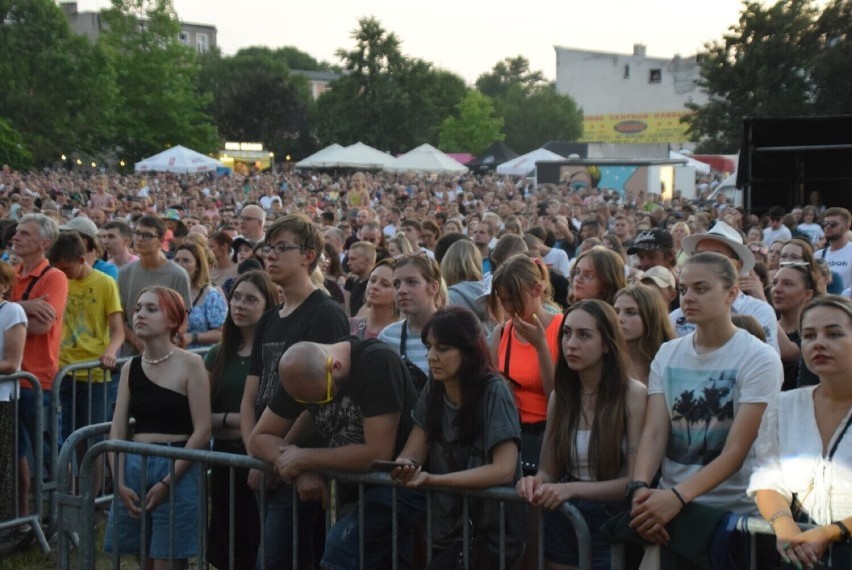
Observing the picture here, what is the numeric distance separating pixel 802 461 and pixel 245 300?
10.0 ft

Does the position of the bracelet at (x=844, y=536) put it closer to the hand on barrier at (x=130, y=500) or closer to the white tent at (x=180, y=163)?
the hand on barrier at (x=130, y=500)

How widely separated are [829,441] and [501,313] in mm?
2519

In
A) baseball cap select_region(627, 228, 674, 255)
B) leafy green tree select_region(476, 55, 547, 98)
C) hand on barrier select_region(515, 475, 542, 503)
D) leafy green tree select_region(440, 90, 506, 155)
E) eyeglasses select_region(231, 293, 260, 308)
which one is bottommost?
hand on barrier select_region(515, 475, 542, 503)

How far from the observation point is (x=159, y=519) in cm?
502

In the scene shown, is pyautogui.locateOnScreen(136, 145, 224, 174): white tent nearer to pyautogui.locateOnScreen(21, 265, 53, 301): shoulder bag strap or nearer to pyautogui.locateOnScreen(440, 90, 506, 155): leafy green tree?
pyautogui.locateOnScreen(21, 265, 53, 301): shoulder bag strap

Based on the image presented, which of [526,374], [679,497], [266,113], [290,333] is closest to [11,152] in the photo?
[266,113]

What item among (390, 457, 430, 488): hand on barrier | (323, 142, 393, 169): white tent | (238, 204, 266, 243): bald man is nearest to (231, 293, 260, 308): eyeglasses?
(390, 457, 430, 488): hand on barrier

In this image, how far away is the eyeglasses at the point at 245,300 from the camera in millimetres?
5594

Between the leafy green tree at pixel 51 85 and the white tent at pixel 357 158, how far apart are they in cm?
2471

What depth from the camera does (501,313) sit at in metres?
5.81

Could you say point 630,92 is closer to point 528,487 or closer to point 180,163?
point 180,163

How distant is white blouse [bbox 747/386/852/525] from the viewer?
3404 mm

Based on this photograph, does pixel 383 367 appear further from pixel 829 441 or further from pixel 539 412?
pixel 829 441

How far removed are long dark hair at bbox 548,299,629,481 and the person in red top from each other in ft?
12.6
